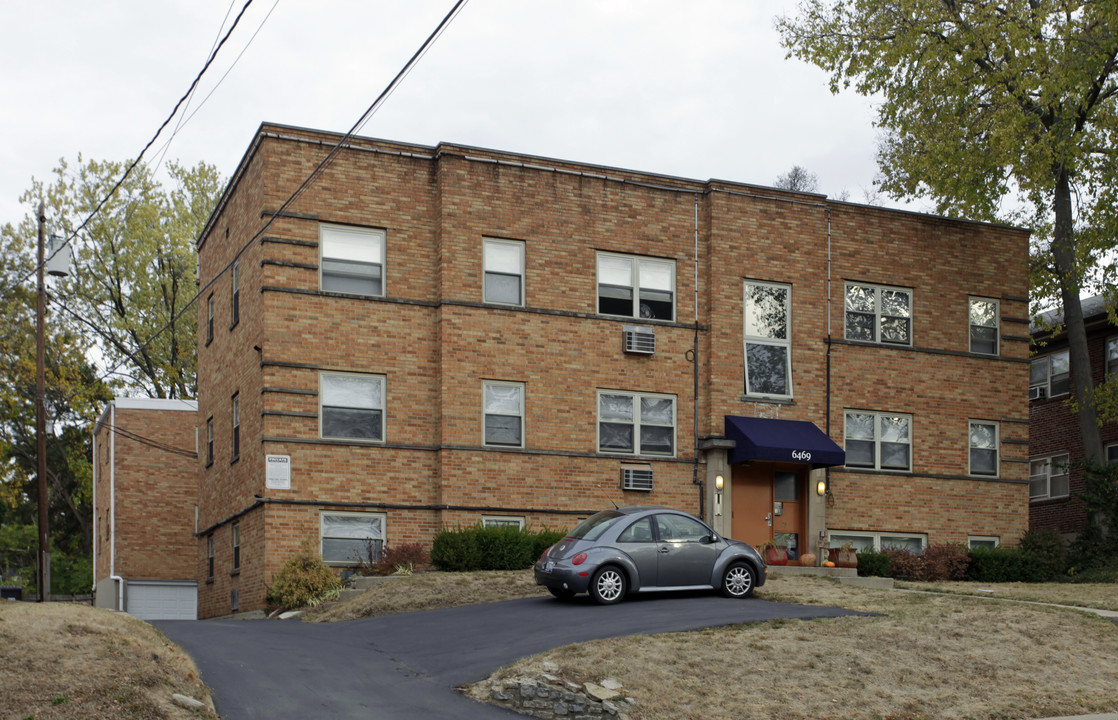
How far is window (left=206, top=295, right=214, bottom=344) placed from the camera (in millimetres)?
29594

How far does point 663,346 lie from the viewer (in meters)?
26.5

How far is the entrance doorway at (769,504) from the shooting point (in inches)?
1047

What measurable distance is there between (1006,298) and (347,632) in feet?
64.1

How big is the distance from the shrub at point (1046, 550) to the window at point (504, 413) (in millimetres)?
12238

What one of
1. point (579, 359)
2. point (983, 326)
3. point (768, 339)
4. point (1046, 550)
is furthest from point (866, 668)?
point (983, 326)

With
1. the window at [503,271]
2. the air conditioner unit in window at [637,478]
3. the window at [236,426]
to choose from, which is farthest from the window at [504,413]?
the window at [236,426]

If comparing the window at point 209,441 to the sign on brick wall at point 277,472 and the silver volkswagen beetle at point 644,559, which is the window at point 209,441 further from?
the silver volkswagen beetle at point 644,559

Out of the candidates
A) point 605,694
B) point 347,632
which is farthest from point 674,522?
point 605,694

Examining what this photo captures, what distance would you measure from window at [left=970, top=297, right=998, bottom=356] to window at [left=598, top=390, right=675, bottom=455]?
27.6 feet

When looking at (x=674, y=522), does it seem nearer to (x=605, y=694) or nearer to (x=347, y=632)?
(x=347, y=632)

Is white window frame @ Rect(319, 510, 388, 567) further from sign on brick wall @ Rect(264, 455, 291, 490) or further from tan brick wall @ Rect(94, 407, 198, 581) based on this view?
tan brick wall @ Rect(94, 407, 198, 581)

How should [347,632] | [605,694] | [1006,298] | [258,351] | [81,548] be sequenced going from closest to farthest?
[605,694] → [347,632] → [258,351] → [1006,298] → [81,548]

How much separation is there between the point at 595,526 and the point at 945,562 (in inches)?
426

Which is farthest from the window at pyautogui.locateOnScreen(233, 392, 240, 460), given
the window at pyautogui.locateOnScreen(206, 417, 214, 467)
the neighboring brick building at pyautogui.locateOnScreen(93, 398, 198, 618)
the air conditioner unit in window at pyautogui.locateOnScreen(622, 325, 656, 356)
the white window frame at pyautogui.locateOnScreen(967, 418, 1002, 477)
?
the white window frame at pyautogui.locateOnScreen(967, 418, 1002, 477)
